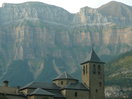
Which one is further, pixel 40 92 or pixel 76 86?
pixel 76 86

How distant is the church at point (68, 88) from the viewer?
381 feet

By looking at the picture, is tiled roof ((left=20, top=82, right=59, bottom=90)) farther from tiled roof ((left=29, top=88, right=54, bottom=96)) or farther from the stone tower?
the stone tower

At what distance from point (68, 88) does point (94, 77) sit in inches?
420

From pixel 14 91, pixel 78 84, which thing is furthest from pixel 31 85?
pixel 78 84

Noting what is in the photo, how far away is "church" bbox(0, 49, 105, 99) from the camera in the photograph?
116m

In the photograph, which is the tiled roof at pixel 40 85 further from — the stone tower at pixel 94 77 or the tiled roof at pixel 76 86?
the stone tower at pixel 94 77

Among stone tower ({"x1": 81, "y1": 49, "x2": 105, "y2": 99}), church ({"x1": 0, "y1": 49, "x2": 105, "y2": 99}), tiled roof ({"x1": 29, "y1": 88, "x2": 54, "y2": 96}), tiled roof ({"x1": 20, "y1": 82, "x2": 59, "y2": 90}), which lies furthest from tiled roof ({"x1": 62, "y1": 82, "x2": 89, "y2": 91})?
tiled roof ({"x1": 29, "y1": 88, "x2": 54, "y2": 96})

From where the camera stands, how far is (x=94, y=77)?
12888cm

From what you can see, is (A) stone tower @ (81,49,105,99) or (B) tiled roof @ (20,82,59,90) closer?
(B) tiled roof @ (20,82,59,90)

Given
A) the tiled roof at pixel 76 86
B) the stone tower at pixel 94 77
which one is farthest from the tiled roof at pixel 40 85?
the stone tower at pixel 94 77

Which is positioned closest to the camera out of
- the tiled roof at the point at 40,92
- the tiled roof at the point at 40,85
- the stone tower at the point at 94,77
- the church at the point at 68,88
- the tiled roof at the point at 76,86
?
the tiled roof at the point at 40,92

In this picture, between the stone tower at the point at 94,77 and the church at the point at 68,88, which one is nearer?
the church at the point at 68,88

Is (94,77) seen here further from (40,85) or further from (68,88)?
(40,85)

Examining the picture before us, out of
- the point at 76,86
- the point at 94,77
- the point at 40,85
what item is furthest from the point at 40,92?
the point at 94,77
